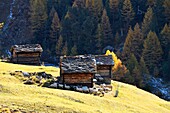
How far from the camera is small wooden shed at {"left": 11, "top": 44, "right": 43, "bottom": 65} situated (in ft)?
188

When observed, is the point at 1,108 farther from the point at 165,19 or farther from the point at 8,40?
the point at 8,40

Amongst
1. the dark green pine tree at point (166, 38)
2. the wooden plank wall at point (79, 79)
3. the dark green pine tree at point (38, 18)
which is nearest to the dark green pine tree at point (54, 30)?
the dark green pine tree at point (38, 18)

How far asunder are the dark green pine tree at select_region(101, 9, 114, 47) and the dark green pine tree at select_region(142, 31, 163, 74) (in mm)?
16611

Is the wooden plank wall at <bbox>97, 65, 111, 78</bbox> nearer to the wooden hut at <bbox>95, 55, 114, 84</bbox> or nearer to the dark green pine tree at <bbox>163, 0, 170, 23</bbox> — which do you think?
the wooden hut at <bbox>95, 55, 114, 84</bbox>

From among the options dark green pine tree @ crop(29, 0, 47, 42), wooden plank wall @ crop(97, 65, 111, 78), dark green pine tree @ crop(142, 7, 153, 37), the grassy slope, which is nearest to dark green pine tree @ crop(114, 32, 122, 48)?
dark green pine tree @ crop(142, 7, 153, 37)

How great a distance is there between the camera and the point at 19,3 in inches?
5743

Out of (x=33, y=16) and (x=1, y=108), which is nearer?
(x=1, y=108)

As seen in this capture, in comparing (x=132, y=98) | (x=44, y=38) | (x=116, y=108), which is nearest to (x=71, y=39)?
(x=44, y=38)

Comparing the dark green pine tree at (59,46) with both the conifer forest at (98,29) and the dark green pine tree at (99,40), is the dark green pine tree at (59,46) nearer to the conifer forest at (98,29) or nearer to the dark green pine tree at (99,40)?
the conifer forest at (98,29)

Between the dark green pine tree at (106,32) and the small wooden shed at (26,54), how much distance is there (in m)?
59.1

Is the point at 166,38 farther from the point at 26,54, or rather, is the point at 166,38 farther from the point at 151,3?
the point at 26,54

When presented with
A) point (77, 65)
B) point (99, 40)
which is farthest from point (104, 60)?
point (99, 40)

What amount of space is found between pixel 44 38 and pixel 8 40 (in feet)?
42.7

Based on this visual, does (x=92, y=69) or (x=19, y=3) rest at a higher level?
(x=19, y=3)
